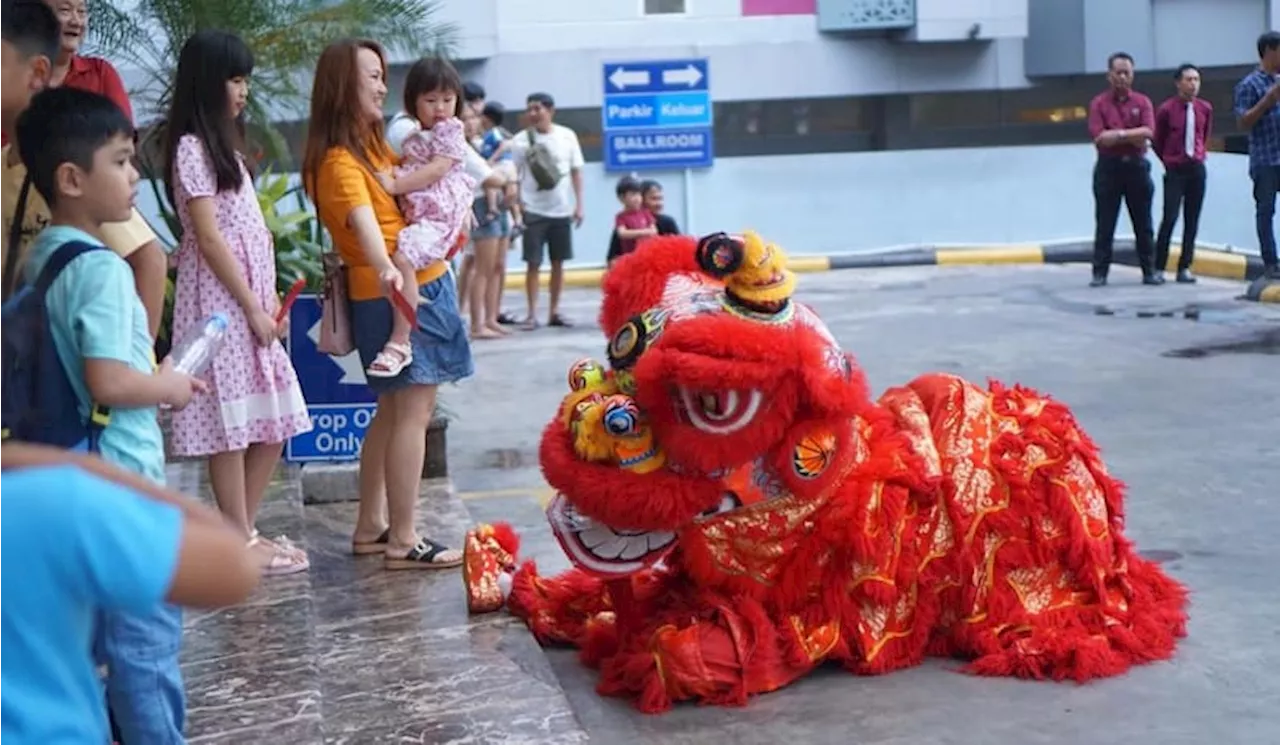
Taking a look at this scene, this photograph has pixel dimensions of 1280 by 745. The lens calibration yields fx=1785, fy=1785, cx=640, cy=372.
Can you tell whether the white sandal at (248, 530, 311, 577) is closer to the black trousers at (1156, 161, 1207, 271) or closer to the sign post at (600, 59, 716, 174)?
the black trousers at (1156, 161, 1207, 271)

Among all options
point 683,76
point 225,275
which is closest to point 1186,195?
point 683,76

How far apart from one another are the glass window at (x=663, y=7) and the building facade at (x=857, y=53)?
24 mm

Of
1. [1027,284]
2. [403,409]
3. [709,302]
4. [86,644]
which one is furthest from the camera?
[1027,284]

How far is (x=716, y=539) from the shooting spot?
484 cm

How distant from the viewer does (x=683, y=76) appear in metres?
17.8

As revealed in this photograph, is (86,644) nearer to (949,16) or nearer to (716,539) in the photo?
(716,539)

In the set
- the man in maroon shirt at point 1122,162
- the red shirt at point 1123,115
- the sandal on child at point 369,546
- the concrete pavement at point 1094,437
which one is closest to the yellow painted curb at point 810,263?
the concrete pavement at point 1094,437

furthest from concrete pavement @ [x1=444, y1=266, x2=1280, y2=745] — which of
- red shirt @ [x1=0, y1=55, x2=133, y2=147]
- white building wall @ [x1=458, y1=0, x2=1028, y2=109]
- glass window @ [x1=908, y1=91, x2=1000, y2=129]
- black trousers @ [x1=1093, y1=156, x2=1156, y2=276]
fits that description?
glass window @ [x1=908, y1=91, x2=1000, y2=129]

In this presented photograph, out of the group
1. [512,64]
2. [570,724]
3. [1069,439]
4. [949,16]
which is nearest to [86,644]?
[570,724]

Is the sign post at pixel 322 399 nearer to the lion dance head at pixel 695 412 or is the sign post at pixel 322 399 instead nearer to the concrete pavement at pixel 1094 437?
the concrete pavement at pixel 1094 437

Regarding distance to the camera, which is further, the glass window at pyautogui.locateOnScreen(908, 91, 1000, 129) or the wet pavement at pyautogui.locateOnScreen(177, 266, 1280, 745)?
the glass window at pyautogui.locateOnScreen(908, 91, 1000, 129)

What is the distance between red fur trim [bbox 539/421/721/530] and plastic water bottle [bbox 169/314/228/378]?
47.6 inches

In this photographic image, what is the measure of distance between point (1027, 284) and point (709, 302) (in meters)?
11.6

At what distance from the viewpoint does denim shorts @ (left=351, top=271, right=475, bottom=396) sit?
5617 millimetres
